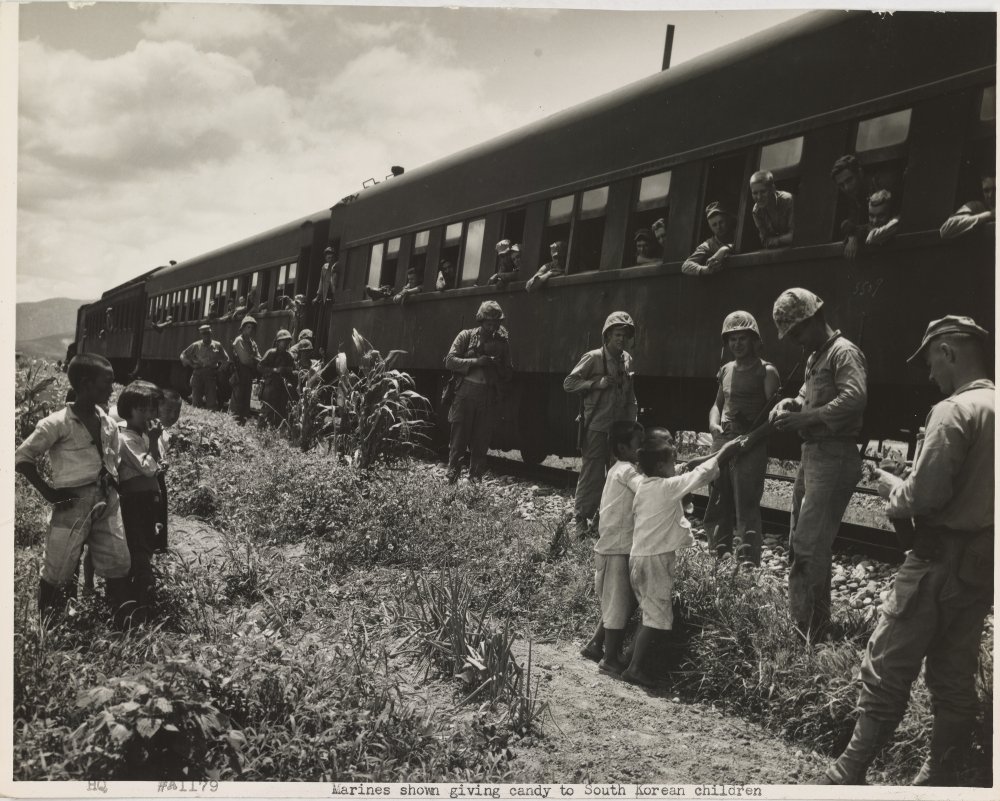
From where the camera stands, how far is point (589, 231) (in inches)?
275

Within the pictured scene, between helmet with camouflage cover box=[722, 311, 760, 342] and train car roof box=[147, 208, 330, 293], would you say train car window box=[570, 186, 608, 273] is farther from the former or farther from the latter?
train car roof box=[147, 208, 330, 293]

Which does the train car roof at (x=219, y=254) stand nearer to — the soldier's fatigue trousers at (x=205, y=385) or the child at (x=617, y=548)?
the soldier's fatigue trousers at (x=205, y=385)

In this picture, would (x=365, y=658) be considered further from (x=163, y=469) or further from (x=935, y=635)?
(x=935, y=635)

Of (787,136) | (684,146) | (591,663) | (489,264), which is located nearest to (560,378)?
(489,264)

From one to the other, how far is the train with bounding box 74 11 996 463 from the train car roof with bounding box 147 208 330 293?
3119 millimetres

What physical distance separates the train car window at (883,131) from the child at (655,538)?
222cm

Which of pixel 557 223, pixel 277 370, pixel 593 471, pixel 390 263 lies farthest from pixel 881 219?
pixel 277 370

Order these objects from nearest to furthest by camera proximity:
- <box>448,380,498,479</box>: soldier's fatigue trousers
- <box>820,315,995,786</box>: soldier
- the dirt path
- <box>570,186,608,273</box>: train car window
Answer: <box>820,315,995,786</box>: soldier, the dirt path, <box>570,186,608,273</box>: train car window, <box>448,380,498,479</box>: soldier's fatigue trousers

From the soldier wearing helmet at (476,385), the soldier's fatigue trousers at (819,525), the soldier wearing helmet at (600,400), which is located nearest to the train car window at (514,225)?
the soldier wearing helmet at (476,385)

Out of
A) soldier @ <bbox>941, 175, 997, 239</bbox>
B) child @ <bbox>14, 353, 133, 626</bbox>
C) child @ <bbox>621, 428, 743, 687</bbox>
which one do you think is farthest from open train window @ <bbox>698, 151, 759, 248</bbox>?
child @ <bbox>14, 353, 133, 626</bbox>

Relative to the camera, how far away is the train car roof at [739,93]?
4496 mm

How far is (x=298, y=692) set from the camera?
9.88 ft

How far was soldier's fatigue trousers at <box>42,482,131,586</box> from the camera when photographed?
3.44 m

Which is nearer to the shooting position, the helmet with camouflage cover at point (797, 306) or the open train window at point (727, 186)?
the helmet with camouflage cover at point (797, 306)
